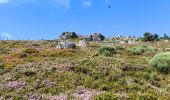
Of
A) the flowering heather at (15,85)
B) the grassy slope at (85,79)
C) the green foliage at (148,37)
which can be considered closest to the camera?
the grassy slope at (85,79)

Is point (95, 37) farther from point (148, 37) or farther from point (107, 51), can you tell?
point (107, 51)

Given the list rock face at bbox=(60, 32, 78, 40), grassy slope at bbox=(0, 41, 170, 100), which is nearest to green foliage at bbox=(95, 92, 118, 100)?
grassy slope at bbox=(0, 41, 170, 100)

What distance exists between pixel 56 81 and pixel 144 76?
280 inches

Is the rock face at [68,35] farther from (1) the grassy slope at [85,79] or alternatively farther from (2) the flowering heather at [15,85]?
(2) the flowering heather at [15,85]

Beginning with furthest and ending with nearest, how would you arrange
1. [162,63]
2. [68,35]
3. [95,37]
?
[68,35] < [95,37] < [162,63]

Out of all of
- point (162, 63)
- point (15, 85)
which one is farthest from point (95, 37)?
point (15, 85)

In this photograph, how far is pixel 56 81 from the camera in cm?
2347

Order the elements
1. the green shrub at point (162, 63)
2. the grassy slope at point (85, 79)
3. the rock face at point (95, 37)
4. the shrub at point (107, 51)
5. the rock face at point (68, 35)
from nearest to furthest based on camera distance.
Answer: the grassy slope at point (85, 79) < the green shrub at point (162, 63) < the shrub at point (107, 51) < the rock face at point (95, 37) < the rock face at point (68, 35)

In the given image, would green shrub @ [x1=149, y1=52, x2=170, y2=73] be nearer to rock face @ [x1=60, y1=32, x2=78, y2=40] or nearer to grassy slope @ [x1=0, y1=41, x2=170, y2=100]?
grassy slope @ [x1=0, y1=41, x2=170, y2=100]

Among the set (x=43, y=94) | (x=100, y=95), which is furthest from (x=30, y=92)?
(x=100, y=95)

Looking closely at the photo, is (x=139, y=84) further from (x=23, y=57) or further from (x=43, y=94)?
(x=23, y=57)

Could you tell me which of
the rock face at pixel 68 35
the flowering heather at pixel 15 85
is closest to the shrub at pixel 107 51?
the flowering heather at pixel 15 85

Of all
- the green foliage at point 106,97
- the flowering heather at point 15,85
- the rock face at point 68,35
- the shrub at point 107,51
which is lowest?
the green foliage at point 106,97

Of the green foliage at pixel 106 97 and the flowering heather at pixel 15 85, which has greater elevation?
the flowering heather at pixel 15 85
